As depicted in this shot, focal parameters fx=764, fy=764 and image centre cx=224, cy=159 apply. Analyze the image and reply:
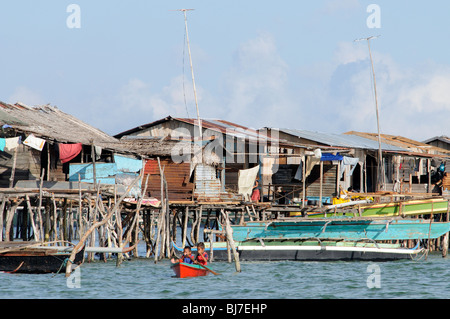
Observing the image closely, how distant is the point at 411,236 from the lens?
28812 mm

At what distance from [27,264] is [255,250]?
8.64m

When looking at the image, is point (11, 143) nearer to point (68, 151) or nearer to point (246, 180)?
point (68, 151)

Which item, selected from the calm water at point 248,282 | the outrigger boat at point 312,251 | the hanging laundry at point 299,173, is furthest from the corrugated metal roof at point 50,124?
the hanging laundry at point 299,173

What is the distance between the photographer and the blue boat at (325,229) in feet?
92.7

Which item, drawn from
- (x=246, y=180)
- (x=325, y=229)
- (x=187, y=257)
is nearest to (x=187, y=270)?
(x=187, y=257)

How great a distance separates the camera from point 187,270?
2281 centimetres

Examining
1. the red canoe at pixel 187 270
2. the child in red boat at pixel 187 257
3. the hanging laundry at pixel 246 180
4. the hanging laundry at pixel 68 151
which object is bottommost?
the red canoe at pixel 187 270

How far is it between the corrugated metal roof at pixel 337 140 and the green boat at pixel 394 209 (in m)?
4.61

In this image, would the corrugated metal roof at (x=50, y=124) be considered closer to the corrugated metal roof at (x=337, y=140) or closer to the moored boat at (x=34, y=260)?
the moored boat at (x=34, y=260)

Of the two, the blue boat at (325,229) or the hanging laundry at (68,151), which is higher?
the hanging laundry at (68,151)
